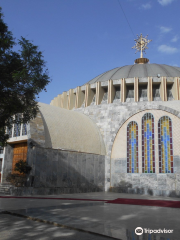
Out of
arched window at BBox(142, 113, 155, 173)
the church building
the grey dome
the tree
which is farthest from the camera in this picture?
the grey dome

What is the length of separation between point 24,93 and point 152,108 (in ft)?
40.3

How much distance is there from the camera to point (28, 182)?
15336mm

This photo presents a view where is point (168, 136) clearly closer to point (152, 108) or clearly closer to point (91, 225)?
point (152, 108)

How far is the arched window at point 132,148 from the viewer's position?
19156 mm

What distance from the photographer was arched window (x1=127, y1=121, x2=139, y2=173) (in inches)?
754

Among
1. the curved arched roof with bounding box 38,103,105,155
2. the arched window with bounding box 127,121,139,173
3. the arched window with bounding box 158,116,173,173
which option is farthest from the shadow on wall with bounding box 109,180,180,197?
the curved arched roof with bounding box 38,103,105,155

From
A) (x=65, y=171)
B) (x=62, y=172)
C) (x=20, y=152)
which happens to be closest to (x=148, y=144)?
(x=65, y=171)

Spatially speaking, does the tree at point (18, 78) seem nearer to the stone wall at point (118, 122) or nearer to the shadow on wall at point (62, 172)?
the shadow on wall at point (62, 172)

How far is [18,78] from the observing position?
27.0 ft

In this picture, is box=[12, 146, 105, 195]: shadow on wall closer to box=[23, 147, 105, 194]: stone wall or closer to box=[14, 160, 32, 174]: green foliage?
box=[23, 147, 105, 194]: stone wall

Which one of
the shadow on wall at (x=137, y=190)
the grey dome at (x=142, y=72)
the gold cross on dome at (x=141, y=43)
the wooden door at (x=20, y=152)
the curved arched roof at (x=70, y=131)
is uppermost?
the gold cross on dome at (x=141, y=43)

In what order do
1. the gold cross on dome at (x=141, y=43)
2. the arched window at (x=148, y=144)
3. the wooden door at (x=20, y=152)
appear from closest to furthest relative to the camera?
→ the arched window at (x=148, y=144) → the wooden door at (x=20, y=152) → the gold cross on dome at (x=141, y=43)

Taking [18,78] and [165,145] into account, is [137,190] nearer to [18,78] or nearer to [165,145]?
[165,145]

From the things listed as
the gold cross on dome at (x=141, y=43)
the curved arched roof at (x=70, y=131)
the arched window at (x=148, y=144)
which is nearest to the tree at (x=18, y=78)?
the curved arched roof at (x=70, y=131)
